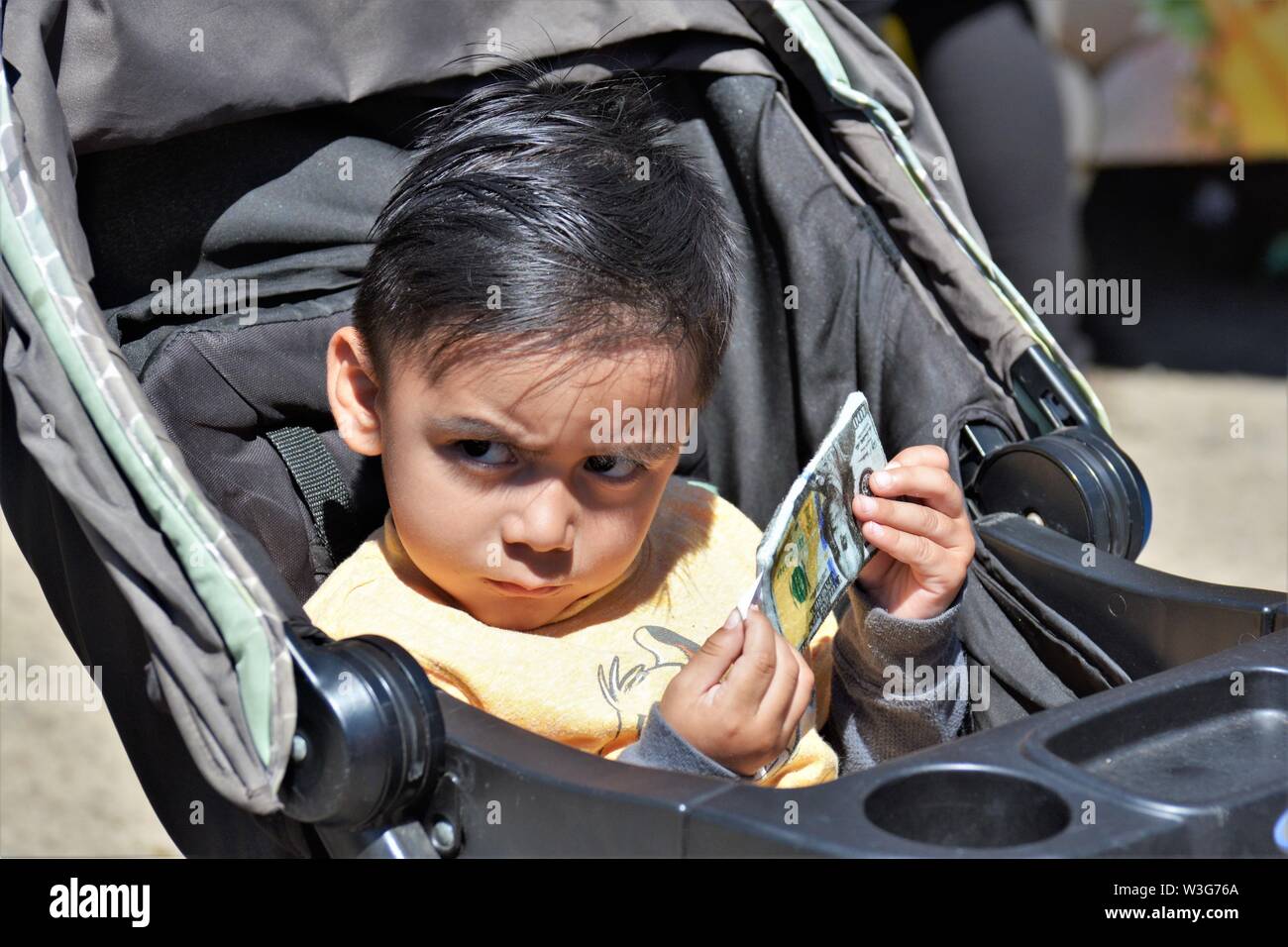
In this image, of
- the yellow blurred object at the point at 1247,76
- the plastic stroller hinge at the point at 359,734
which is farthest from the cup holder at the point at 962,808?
the yellow blurred object at the point at 1247,76

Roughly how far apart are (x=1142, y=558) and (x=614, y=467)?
226 cm

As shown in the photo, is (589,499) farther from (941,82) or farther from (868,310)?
(941,82)

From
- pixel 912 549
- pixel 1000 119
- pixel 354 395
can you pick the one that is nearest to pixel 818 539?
pixel 912 549

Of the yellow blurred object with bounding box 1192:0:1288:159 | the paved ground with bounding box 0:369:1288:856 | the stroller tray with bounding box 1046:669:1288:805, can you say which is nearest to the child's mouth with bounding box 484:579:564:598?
the stroller tray with bounding box 1046:669:1288:805

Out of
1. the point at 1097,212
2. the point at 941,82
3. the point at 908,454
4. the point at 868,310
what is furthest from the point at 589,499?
the point at 1097,212

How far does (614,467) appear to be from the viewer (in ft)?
A: 4.33

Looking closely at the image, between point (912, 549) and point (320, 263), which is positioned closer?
point (912, 549)

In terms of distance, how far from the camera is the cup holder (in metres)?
1.05

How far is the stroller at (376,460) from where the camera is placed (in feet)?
3.37

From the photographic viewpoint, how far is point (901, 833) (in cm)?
105

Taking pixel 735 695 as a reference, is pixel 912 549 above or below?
above

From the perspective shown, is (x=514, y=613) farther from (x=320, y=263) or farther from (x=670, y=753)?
(x=320, y=263)

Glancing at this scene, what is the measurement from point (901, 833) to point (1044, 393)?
0.71 metres

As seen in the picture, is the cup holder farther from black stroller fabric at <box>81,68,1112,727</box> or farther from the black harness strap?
the black harness strap
